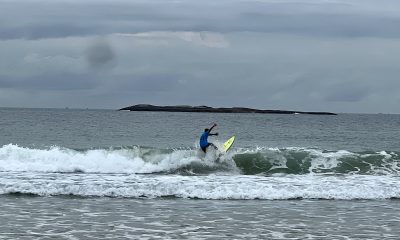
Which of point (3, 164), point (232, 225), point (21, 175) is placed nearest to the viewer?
point (232, 225)

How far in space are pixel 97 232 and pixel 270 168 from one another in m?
14.8

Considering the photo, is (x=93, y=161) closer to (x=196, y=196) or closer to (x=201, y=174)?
(x=201, y=174)

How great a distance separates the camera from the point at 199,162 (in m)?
25.2

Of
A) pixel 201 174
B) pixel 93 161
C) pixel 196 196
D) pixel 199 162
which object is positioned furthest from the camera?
pixel 93 161

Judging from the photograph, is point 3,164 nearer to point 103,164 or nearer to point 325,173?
point 103,164

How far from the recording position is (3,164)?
23969 millimetres

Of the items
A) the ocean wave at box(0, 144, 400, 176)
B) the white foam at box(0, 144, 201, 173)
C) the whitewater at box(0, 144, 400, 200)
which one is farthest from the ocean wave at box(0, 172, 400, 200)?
the ocean wave at box(0, 144, 400, 176)

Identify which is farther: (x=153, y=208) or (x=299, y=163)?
(x=299, y=163)

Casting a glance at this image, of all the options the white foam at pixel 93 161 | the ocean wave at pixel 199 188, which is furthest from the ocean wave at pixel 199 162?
the ocean wave at pixel 199 188

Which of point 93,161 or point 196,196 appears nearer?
point 196,196

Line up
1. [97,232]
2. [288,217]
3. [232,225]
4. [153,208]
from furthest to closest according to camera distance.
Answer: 1. [153,208]
2. [288,217]
3. [232,225]
4. [97,232]

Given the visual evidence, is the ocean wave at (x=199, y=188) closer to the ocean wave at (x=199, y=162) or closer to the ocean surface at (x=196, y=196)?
the ocean surface at (x=196, y=196)

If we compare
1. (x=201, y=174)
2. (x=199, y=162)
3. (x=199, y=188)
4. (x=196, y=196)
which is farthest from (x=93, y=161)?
(x=196, y=196)

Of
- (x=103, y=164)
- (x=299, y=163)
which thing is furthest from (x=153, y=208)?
(x=299, y=163)
